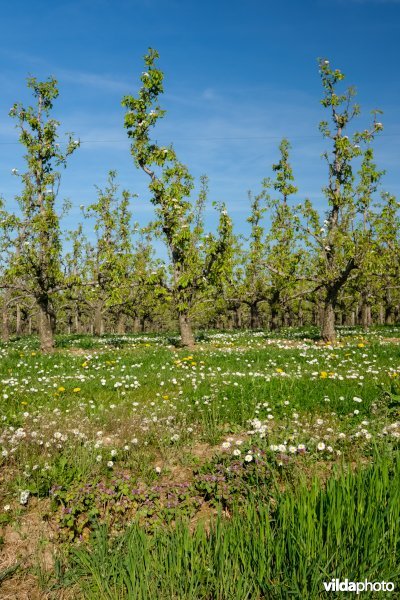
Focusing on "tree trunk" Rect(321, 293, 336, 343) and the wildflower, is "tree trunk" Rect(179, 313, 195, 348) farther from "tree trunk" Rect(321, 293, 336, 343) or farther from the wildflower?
the wildflower

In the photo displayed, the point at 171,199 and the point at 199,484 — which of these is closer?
the point at 199,484

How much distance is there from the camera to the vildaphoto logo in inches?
138

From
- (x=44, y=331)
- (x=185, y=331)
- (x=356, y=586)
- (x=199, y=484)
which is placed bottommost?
(x=199, y=484)

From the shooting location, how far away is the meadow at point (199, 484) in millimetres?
3861

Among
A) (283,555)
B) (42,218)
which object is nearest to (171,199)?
(42,218)

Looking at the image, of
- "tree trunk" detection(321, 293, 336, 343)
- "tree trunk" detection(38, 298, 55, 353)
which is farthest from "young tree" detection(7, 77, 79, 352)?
"tree trunk" detection(321, 293, 336, 343)

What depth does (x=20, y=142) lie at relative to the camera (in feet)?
68.7

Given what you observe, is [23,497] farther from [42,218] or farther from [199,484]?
[42,218]

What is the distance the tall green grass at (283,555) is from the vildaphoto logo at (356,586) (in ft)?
0.18

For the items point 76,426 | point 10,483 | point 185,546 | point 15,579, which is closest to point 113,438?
point 76,426

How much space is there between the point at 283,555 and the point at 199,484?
7.93 ft

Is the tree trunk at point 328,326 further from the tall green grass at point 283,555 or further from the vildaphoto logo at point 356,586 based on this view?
the vildaphoto logo at point 356,586

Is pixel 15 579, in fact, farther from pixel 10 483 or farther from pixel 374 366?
pixel 374 366

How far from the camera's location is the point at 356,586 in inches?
138
